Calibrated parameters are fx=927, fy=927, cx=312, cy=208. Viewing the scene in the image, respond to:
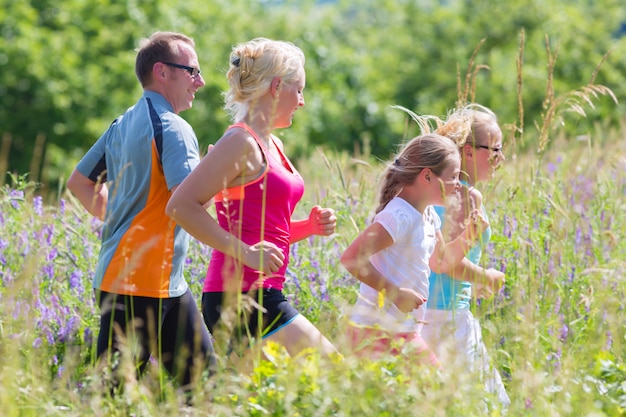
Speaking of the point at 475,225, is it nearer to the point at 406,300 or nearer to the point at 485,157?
Result: the point at 485,157

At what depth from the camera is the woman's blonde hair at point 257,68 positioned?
3.44 metres

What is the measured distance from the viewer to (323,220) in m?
3.55

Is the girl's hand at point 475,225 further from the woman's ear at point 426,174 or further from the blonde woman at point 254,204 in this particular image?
the blonde woman at point 254,204

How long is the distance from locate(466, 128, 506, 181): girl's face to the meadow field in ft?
0.80

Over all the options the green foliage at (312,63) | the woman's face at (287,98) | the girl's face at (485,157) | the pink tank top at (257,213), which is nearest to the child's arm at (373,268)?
the pink tank top at (257,213)

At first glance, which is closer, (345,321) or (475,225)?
(345,321)

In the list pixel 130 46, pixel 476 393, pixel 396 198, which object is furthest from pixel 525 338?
pixel 130 46

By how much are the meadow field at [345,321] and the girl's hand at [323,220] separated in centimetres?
35

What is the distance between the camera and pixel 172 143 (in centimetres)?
335

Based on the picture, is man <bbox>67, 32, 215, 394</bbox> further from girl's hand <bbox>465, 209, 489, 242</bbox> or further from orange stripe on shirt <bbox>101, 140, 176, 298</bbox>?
girl's hand <bbox>465, 209, 489, 242</bbox>

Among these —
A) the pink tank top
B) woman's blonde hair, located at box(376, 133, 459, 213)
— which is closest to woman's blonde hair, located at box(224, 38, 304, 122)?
the pink tank top

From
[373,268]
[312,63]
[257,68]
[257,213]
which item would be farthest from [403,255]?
[312,63]

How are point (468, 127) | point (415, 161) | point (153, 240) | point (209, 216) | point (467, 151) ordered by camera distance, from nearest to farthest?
1. point (209, 216)
2. point (153, 240)
3. point (415, 161)
4. point (468, 127)
5. point (467, 151)

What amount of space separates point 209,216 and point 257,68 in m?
0.63
